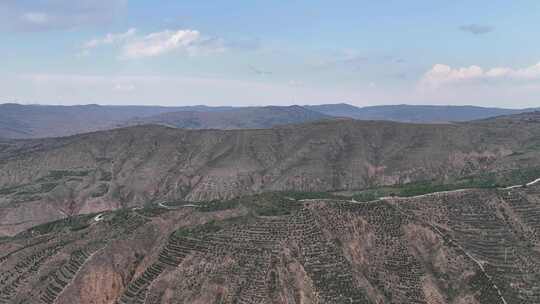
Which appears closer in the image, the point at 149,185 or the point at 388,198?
the point at 388,198

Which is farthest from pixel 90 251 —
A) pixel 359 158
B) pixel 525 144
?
pixel 525 144

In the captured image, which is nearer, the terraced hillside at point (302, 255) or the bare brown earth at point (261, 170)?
the terraced hillside at point (302, 255)

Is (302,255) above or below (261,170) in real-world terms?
above

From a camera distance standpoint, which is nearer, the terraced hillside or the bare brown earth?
the terraced hillside

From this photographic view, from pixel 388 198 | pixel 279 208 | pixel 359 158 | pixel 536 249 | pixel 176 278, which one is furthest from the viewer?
pixel 359 158

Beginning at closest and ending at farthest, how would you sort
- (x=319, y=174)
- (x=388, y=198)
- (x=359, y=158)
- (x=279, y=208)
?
(x=279, y=208) → (x=388, y=198) → (x=319, y=174) → (x=359, y=158)

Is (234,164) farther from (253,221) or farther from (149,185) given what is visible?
(253,221)

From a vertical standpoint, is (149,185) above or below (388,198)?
below

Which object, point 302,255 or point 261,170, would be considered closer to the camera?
point 302,255
